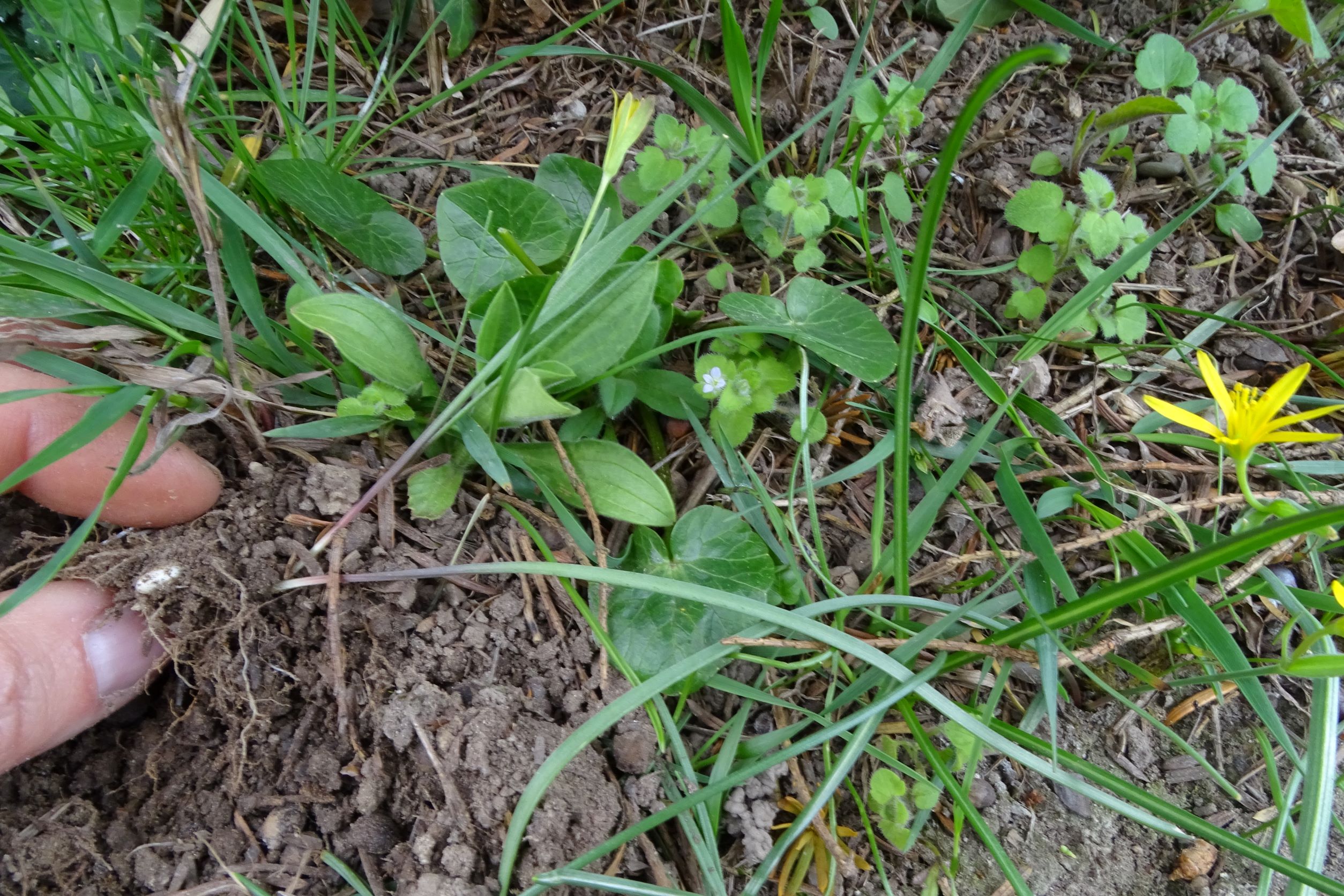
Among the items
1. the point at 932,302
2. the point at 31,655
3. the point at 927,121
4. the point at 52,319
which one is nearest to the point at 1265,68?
the point at 927,121

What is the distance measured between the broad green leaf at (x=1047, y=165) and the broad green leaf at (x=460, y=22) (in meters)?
1.39

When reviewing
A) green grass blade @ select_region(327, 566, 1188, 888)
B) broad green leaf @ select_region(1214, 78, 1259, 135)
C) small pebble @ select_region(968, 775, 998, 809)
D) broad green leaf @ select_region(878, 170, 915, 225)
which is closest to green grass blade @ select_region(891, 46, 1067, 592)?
green grass blade @ select_region(327, 566, 1188, 888)

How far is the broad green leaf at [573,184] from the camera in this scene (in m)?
1.60

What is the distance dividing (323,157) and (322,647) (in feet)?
3.46

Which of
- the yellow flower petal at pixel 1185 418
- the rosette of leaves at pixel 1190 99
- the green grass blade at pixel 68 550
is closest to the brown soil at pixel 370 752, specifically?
the green grass blade at pixel 68 550

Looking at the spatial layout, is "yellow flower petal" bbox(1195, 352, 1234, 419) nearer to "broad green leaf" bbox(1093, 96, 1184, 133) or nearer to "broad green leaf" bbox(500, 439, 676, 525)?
"broad green leaf" bbox(1093, 96, 1184, 133)

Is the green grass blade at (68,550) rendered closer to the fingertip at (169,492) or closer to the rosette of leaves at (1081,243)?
the fingertip at (169,492)

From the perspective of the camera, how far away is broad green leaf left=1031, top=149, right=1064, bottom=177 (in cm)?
182

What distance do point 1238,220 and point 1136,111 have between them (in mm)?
437

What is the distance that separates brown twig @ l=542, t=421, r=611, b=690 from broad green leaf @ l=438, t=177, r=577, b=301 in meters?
0.34

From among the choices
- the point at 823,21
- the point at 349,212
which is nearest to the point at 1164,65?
the point at 823,21

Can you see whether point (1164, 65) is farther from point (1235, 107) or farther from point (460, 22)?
point (460, 22)

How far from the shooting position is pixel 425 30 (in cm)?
185

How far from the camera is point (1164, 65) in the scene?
1684mm
